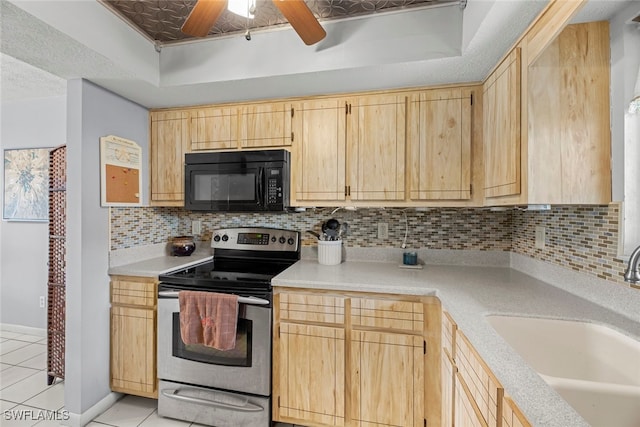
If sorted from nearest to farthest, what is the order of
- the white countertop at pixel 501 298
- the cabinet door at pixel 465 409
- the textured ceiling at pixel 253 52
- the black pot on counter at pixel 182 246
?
the white countertop at pixel 501 298 → the cabinet door at pixel 465 409 → the textured ceiling at pixel 253 52 → the black pot on counter at pixel 182 246

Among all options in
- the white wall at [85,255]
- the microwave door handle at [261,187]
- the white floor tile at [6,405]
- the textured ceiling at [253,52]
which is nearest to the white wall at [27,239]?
the textured ceiling at [253,52]

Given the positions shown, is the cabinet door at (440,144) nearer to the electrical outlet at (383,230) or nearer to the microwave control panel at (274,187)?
the electrical outlet at (383,230)

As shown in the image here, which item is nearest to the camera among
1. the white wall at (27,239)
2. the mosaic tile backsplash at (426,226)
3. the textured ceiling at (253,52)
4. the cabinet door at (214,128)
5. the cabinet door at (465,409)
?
the cabinet door at (465,409)

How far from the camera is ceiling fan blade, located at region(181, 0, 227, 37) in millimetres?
1142

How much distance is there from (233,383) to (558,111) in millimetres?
2168

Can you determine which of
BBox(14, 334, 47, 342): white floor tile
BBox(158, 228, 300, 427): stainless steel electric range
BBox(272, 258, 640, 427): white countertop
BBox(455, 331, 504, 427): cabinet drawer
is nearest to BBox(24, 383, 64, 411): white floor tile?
BBox(158, 228, 300, 427): stainless steel electric range

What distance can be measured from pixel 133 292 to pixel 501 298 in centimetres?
217

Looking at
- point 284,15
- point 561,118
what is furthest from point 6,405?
point 561,118

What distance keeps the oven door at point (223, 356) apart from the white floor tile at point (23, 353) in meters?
1.73

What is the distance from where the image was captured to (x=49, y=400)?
2041 mm

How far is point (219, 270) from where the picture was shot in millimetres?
2135

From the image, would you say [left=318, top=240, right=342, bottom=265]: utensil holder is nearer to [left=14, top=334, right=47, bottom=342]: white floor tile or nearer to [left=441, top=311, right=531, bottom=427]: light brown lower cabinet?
[left=441, top=311, right=531, bottom=427]: light brown lower cabinet

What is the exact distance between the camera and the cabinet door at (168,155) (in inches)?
89.7

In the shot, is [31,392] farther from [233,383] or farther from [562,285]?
[562,285]
